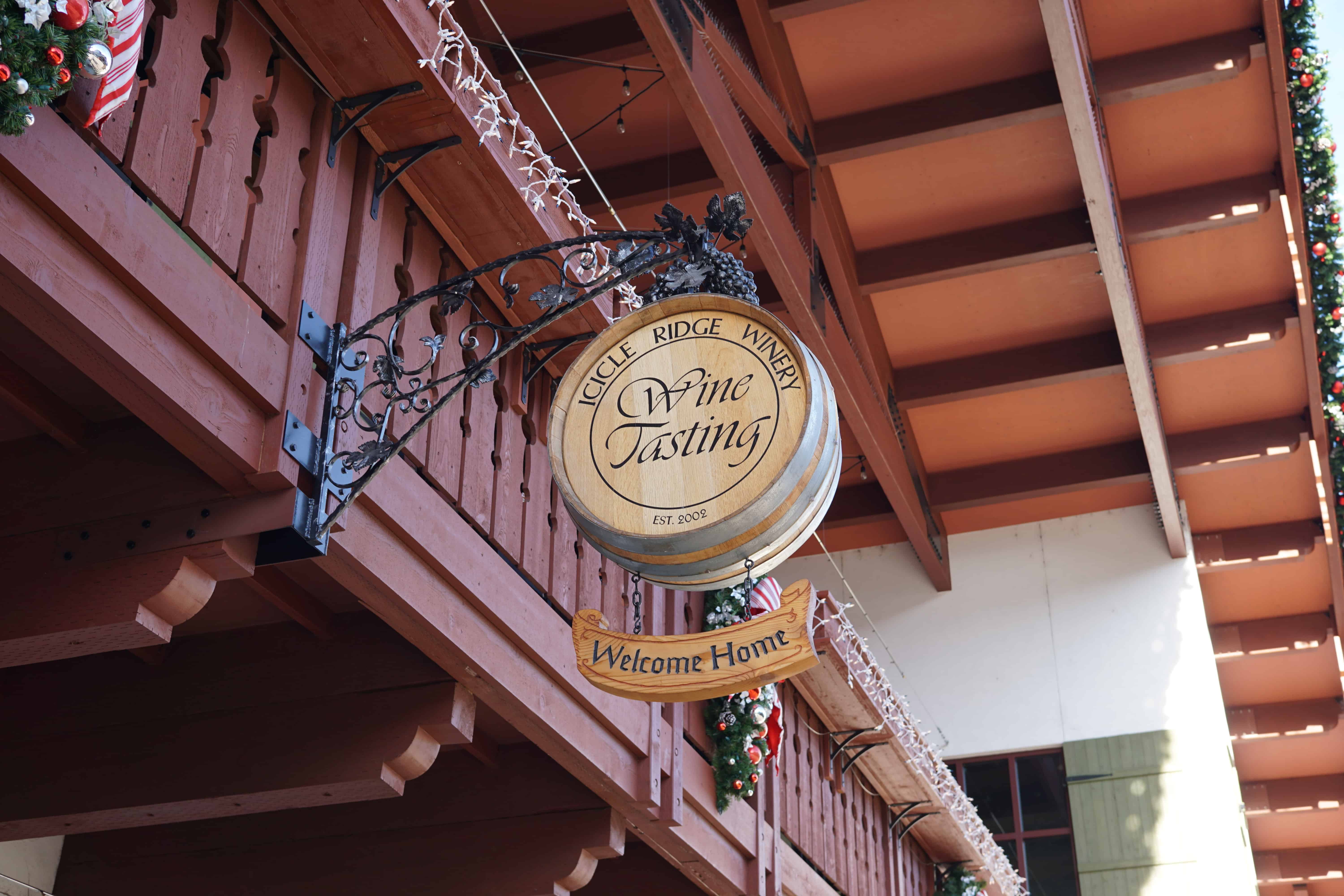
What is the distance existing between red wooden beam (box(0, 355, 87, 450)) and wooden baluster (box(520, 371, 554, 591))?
1747 mm

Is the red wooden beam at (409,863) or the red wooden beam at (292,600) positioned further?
the red wooden beam at (409,863)

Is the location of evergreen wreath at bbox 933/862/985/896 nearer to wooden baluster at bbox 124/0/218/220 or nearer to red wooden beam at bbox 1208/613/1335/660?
red wooden beam at bbox 1208/613/1335/660

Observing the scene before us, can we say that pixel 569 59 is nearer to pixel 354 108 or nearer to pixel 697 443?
pixel 354 108

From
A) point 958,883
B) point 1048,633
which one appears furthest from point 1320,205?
point 958,883

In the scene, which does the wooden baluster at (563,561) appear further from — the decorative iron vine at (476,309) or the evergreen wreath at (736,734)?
the decorative iron vine at (476,309)

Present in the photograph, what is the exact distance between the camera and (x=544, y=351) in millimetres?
5664

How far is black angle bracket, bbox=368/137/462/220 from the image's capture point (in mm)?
4703

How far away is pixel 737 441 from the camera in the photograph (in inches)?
142

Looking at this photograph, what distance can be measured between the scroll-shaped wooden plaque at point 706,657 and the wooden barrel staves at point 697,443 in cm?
15

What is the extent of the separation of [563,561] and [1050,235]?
22.9 feet

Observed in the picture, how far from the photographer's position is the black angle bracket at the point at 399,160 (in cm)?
470

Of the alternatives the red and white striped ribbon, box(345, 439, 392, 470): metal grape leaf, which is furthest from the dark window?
the red and white striped ribbon

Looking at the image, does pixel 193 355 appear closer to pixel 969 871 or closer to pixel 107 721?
pixel 107 721

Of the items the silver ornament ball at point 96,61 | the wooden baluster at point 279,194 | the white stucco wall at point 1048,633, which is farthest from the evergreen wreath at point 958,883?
the silver ornament ball at point 96,61
